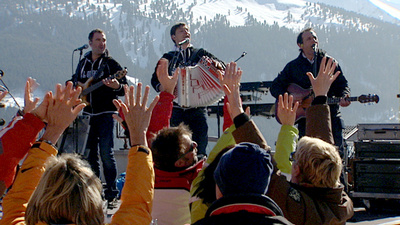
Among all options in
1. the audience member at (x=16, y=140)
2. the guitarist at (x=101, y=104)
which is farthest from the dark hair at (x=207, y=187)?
the guitarist at (x=101, y=104)

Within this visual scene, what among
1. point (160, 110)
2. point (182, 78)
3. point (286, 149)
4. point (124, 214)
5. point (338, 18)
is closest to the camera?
point (124, 214)

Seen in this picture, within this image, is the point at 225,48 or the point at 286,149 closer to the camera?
the point at 286,149

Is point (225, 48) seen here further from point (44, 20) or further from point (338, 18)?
point (338, 18)

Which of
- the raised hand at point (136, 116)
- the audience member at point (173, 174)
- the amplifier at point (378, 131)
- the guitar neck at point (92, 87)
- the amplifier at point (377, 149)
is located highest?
the raised hand at point (136, 116)

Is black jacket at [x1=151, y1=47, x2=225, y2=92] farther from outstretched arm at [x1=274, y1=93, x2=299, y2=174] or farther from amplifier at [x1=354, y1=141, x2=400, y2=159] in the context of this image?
outstretched arm at [x1=274, y1=93, x2=299, y2=174]

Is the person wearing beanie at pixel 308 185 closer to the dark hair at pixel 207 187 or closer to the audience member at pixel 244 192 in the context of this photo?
the dark hair at pixel 207 187

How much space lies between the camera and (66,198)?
168cm

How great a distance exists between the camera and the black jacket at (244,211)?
1.40m

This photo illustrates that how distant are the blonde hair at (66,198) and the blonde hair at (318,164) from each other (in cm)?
99

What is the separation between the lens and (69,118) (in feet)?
7.40

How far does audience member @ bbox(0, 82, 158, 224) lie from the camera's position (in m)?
1.68

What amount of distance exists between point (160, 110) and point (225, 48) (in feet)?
261

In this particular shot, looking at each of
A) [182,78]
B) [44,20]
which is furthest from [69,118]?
[44,20]

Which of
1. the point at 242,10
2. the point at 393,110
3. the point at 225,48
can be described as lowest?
the point at 393,110
